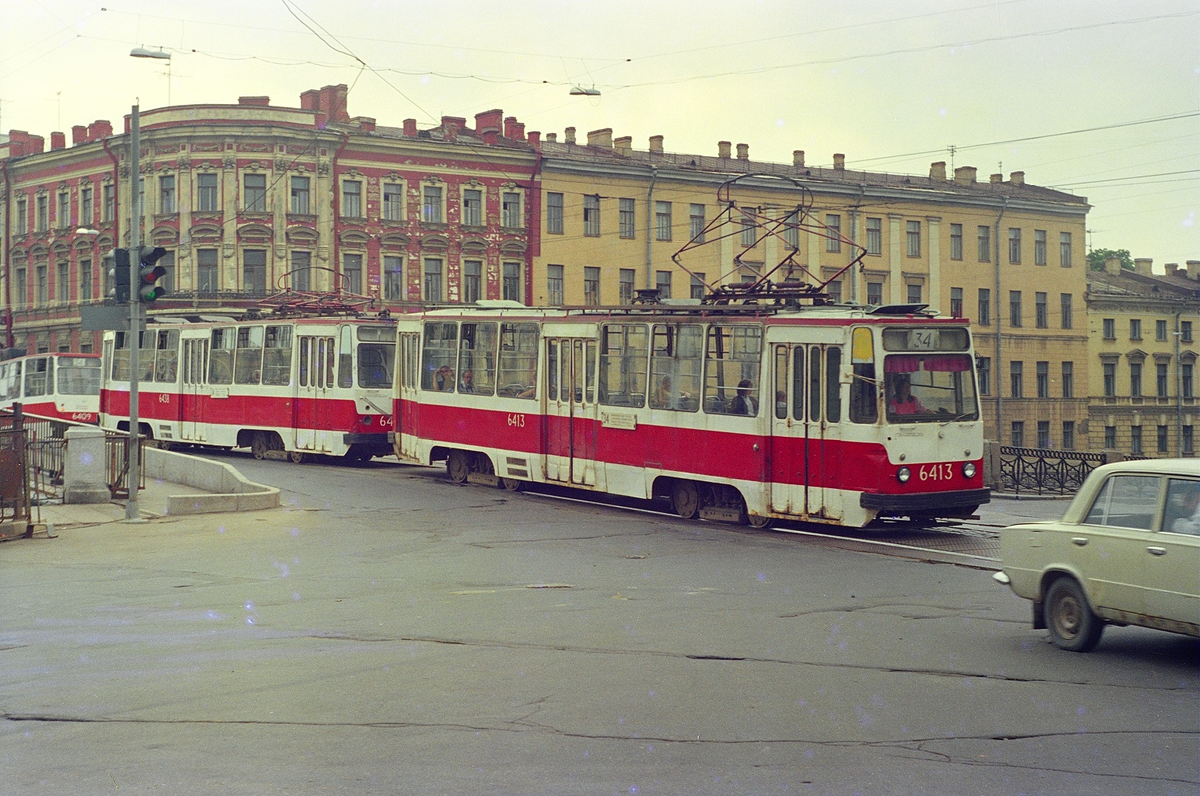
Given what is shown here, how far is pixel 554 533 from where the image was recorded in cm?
1752

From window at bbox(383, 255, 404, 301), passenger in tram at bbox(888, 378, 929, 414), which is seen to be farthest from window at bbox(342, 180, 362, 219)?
passenger in tram at bbox(888, 378, 929, 414)

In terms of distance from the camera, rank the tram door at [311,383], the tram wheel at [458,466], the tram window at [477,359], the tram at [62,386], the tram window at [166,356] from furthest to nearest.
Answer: the tram at [62,386]
the tram window at [166,356]
the tram door at [311,383]
the tram wheel at [458,466]
the tram window at [477,359]

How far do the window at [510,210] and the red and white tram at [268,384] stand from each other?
25613 mm

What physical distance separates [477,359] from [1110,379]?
59.7 metres

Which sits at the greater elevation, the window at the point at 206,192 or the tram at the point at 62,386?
the window at the point at 206,192

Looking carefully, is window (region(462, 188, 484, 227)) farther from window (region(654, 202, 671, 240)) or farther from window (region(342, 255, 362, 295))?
window (region(654, 202, 671, 240))

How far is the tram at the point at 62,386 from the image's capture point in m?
39.4

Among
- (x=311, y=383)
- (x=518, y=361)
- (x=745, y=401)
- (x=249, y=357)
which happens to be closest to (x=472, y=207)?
(x=249, y=357)

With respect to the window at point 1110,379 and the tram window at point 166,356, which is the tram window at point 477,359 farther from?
the window at point 1110,379

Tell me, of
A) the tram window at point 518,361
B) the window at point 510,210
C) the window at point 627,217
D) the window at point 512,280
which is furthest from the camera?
the window at point 627,217

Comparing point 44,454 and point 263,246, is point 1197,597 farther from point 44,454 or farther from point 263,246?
point 263,246

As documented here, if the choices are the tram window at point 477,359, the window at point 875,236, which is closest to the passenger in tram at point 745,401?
the tram window at point 477,359

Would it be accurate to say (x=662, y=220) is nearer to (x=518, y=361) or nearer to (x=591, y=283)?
(x=591, y=283)

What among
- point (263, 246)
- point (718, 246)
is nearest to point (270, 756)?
point (263, 246)
